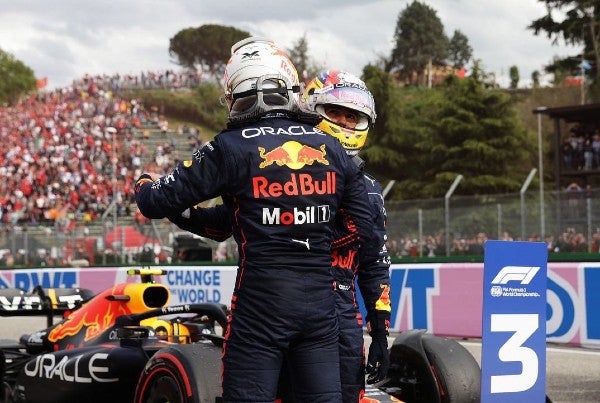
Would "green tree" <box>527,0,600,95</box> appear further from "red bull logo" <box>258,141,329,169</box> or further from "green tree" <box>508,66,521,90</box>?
"red bull logo" <box>258,141,329,169</box>

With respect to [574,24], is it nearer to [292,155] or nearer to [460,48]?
[292,155]

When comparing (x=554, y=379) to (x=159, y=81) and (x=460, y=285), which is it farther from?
(x=159, y=81)

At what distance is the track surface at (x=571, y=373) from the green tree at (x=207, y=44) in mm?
99506

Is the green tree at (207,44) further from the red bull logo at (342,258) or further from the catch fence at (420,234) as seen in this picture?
the red bull logo at (342,258)

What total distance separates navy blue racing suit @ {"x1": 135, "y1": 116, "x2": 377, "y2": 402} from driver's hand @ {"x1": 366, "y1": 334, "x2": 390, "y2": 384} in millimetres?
437

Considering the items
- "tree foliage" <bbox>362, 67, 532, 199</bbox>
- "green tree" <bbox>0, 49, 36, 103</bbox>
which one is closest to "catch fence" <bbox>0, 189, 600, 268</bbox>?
"tree foliage" <bbox>362, 67, 532, 199</bbox>

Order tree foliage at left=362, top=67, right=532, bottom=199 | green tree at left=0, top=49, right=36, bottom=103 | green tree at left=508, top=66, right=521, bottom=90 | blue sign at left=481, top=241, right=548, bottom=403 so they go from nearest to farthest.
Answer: blue sign at left=481, top=241, right=548, bottom=403 < tree foliage at left=362, top=67, right=532, bottom=199 < green tree at left=508, top=66, right=521, bottom=90 < green tree at left=0, top=49, right=36, bottom=103

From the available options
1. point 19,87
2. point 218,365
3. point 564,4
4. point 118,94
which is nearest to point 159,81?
point 118,94

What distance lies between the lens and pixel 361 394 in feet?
12.7

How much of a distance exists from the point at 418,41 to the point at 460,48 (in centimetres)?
1607

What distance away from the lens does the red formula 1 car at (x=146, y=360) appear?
4.49 meters

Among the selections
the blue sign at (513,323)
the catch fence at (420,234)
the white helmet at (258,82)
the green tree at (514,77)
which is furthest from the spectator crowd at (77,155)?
the green tree at (514,77)

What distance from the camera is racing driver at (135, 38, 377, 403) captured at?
3219 millimetres

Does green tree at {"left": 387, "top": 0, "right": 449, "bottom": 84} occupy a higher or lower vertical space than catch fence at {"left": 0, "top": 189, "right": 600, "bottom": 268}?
higher
